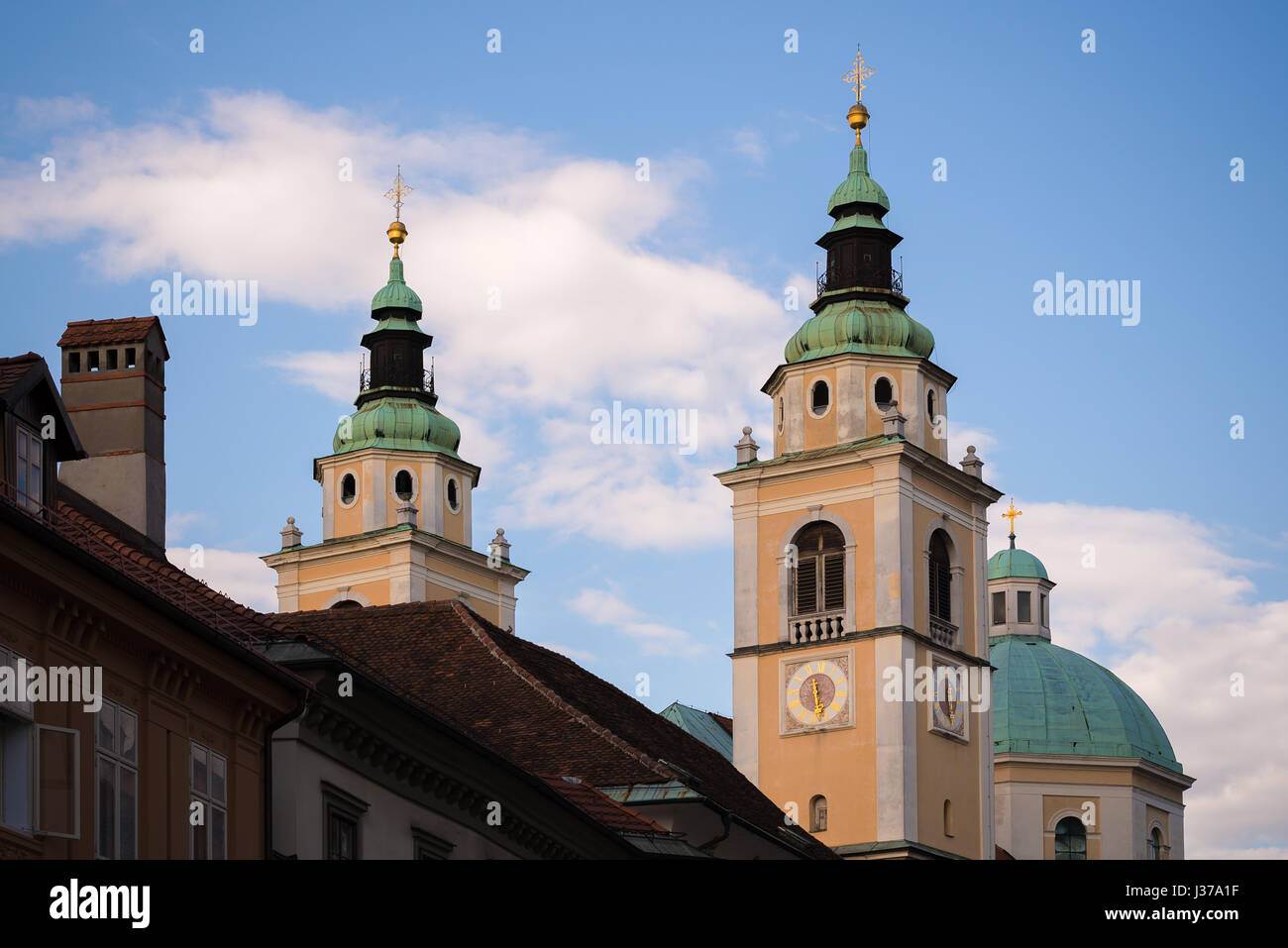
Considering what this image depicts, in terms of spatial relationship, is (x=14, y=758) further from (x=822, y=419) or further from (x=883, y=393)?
(x=883, y=393)

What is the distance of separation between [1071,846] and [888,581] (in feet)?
91.2

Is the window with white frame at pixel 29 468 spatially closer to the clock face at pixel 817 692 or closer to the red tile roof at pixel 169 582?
the red tile roof at pixel 169 582

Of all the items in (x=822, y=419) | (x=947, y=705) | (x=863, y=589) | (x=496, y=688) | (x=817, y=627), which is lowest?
(x=496, y=688)

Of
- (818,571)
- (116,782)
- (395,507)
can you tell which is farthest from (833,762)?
(116,782)

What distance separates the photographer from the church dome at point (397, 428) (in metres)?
100

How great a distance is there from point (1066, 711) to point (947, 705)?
2659 cm

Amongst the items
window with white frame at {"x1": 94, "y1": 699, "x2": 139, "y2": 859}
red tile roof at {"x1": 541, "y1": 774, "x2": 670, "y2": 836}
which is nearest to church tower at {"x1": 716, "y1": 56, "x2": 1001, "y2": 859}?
red tile roof at {"x1": 541, "y1": 774, "x2": 670, "y2": 836}

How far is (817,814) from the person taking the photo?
77.6 metres

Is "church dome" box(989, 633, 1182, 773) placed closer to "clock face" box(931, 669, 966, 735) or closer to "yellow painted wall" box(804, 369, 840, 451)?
"clock face" box(931, 669, 966, 735)

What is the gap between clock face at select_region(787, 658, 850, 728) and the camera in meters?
78.3

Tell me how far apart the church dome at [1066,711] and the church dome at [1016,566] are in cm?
672

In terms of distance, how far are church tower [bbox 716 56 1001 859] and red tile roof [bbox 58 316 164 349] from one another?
47.6 metres
